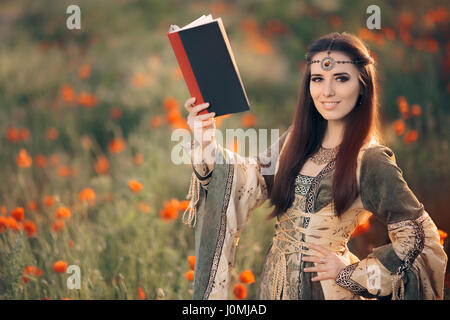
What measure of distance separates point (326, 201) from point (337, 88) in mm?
507

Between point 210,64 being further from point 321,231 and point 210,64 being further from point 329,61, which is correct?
point 321,231

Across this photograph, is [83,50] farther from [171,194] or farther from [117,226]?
[117,226]

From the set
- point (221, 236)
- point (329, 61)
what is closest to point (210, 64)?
point (329, 61)

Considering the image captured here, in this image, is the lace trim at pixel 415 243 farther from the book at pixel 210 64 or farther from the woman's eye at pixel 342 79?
the book at pixel 210 64

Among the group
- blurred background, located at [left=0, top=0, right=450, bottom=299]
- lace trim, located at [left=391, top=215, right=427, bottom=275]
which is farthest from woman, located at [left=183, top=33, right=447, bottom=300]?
blurred background, located at [left=0, top=0, right=450, bottom=299]

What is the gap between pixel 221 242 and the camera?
7.23 ft

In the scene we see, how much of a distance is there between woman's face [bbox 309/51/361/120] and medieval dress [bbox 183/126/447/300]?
21 cm

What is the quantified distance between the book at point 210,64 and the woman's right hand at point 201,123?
0.10 ft

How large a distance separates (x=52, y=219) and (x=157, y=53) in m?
4.51

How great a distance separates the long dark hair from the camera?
2041mm

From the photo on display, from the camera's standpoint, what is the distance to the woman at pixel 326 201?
1.97 meters

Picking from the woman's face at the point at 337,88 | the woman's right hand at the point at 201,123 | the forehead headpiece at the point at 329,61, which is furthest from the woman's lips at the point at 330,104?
the woman's right hand at the point at 201,123
